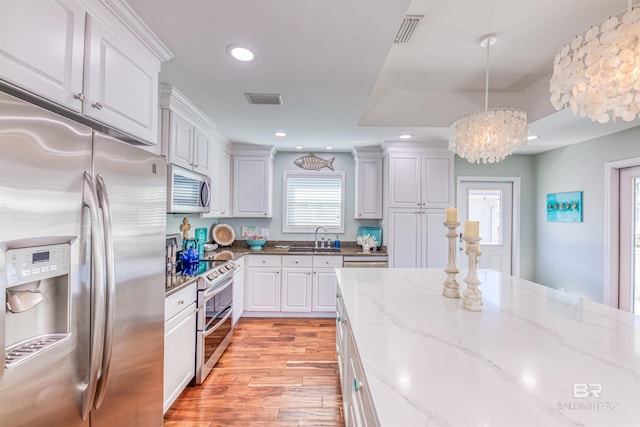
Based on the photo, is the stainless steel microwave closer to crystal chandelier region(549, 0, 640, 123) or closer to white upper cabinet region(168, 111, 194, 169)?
white upper cabinet region(168, 111, 194, 169)

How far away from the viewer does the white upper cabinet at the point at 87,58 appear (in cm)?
99

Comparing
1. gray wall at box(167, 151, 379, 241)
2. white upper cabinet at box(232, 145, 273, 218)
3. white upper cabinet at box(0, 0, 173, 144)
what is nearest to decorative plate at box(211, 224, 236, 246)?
white upper cabinet at box(232, 145, 273, 218)

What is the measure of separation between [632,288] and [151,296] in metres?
4.53

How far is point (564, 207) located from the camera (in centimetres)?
381

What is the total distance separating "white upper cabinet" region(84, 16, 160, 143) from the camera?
131 centimetres

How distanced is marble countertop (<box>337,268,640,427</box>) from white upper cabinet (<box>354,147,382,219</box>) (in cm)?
260

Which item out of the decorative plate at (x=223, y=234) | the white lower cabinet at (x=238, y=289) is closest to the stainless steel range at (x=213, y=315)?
the white lower cabinet at (x=238, y=289)

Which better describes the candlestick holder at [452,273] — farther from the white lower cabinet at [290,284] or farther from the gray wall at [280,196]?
the gray wall at [280,196]

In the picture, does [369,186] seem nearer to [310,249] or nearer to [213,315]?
[310,249]

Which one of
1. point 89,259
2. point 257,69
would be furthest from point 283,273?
point 89,259

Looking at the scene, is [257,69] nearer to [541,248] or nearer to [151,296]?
[151,296]

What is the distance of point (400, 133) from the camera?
3471 millimetres

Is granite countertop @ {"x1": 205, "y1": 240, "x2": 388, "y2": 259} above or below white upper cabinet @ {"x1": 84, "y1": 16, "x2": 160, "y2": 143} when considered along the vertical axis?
below

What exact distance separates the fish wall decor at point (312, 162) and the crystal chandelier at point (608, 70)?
3414 mm
